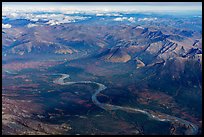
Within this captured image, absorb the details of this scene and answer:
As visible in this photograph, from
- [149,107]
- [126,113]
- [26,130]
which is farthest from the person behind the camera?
[149,107]

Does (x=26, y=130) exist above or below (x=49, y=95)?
above

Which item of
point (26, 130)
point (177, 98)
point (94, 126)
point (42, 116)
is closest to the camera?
point (26, 130)

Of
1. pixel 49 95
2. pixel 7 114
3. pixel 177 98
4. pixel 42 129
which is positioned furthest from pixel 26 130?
pixel 177 98

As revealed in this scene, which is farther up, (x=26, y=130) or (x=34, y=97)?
(x=26, y=130)

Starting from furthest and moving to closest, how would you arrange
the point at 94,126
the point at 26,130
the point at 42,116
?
1. the point at 42,116
2. the point at 94,126
3. the point at 26,130

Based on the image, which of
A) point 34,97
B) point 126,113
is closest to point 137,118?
point 126,113

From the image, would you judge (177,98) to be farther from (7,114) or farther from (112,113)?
(7,114)

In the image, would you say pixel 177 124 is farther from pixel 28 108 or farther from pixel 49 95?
pixel 49 95

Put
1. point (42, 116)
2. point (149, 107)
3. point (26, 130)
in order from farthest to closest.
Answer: point (149, 107) < point (42, 116) < point (26, 130)

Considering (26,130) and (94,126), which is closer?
(26,130)
